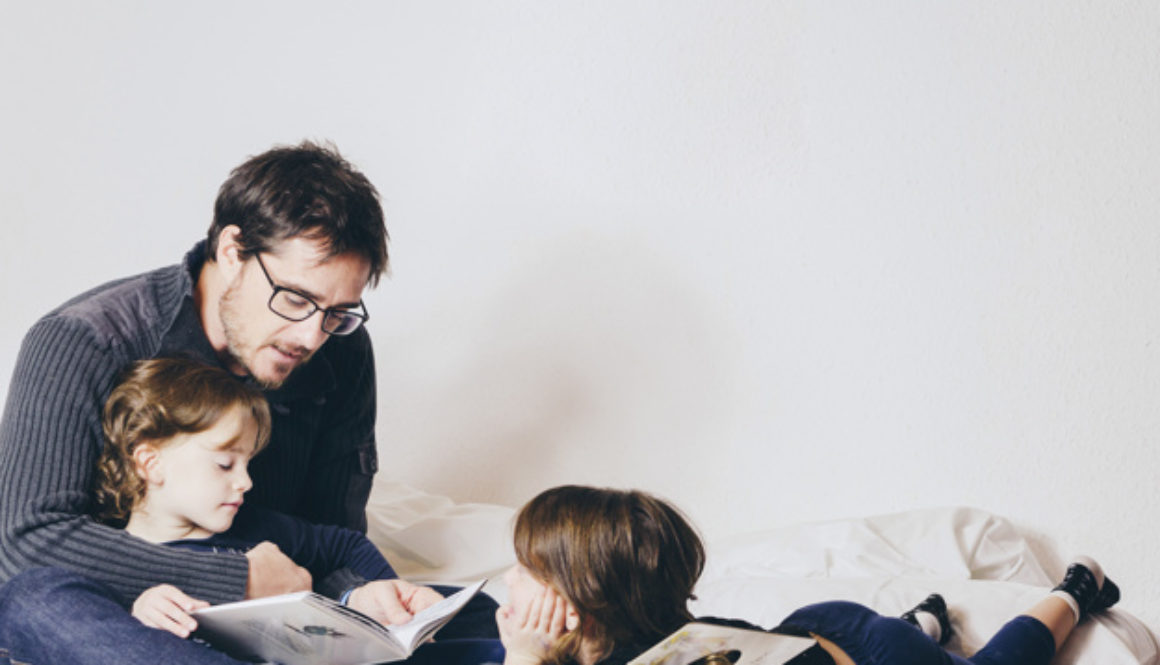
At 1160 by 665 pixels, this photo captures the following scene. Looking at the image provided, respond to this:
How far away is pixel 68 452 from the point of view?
5.54 ft

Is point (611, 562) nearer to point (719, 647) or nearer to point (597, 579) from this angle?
point (597, 579)

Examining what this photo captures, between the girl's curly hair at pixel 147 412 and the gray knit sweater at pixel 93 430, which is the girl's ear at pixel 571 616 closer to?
the gray knit sweater at pixel 93 430

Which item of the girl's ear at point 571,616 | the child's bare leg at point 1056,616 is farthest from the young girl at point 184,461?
the child's bare leg at point 1056,616

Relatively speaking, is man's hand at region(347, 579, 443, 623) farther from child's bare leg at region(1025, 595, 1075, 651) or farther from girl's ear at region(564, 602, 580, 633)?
child's bare leg at region(1025, 595, 1075, 651)

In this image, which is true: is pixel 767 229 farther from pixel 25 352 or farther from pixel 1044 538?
pixel 25 352

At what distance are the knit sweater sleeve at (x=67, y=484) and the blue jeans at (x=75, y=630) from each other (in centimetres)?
7

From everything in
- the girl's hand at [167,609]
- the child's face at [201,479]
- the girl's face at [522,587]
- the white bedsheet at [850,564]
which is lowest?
the white bedsheet at [850,564]

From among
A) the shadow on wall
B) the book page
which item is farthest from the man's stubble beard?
the shadow on wall

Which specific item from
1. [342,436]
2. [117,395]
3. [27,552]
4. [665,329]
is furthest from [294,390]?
[665,329]

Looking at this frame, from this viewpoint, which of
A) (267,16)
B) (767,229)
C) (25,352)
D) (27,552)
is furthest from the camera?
(267,16)

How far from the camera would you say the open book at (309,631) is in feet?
4.56

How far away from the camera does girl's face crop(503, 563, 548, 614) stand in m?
1.45

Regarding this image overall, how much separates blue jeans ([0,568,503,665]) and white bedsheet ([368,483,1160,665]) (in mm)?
687

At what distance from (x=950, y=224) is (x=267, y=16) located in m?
1.77
